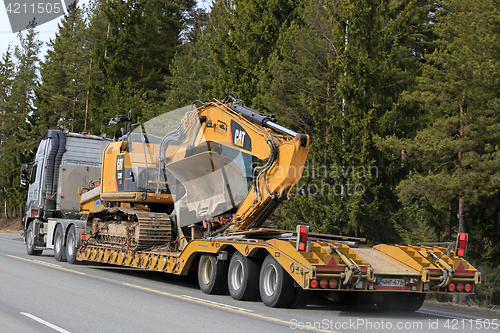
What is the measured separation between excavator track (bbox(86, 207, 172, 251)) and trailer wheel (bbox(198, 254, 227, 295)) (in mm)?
2430

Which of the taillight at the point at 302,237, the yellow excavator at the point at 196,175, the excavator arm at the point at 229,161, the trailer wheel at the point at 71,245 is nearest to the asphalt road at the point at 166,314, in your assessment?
the taillight at the point at 302,237

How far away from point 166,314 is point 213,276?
2382 millimetres

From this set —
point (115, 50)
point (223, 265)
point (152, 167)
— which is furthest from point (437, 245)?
point (115, 50)

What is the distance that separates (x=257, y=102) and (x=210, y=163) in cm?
1167

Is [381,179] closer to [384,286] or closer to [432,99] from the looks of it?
[432,99]

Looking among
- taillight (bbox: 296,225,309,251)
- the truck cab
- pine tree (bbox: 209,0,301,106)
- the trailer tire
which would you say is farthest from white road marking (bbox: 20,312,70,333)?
pine tree (bbox: 209,0,301,106)

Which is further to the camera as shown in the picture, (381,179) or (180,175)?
(381,179)

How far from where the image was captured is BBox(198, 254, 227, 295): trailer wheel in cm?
1066

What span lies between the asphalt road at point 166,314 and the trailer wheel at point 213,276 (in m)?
0.19

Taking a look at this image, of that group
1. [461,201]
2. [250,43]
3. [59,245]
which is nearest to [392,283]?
[461,201]

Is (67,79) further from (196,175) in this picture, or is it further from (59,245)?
(196,175)

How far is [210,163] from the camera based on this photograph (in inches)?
491

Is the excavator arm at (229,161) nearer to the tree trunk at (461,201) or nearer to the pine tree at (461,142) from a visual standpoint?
the pine tree at (461,142)

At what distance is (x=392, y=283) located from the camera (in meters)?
8.72
